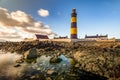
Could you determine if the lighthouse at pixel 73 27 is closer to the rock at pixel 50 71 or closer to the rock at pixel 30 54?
the rock at pixel 30 54

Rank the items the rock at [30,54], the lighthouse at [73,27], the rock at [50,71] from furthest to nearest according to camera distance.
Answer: the lighthouse at [73,27], the rock at [30,54], the rock at [50,71]

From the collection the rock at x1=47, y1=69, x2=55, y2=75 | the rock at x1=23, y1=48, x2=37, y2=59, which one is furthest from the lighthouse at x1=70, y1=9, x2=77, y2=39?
the rock at x1=47, y1=69, x2=55, y2=75

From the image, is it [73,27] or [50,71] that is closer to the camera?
[50,71]

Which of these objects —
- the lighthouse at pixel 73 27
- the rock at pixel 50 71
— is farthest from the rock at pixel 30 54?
the lighthouse at pixel 73 27

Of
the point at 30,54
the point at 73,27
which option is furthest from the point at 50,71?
the point at 73,27

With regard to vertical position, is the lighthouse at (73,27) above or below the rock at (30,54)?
above

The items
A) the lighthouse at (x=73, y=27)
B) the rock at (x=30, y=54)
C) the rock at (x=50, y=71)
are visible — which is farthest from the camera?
the lighthouse at (x=73, y=27)

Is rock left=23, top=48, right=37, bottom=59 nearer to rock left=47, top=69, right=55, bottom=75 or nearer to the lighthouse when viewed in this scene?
rock left=47, top=69, right=55, bottom=75

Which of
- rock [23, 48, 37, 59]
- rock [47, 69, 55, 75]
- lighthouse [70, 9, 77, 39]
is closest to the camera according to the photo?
rock [47, 69, 55, 75]

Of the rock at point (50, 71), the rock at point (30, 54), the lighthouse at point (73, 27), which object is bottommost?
the rock at point (50, 71)

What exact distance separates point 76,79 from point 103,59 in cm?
607

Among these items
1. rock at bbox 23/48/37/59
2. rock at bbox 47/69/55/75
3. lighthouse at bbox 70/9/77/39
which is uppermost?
lighthouse at bbox 70/9/77/39

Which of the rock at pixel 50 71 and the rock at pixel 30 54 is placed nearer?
the rock at pixel 50 71

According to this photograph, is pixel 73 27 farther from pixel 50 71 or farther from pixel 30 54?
pixel 50 71
